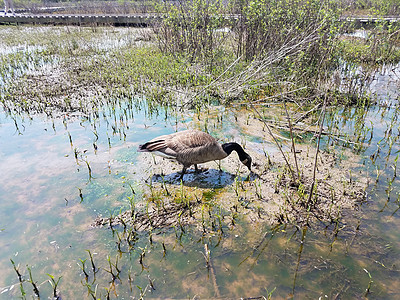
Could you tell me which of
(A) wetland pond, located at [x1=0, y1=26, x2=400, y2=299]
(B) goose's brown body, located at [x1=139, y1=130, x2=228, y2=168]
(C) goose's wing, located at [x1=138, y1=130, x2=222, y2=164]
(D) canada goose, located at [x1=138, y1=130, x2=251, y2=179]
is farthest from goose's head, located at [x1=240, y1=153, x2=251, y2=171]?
(C) goose's wing, located at [x1=138, y1=130, x2=222, y2=164]

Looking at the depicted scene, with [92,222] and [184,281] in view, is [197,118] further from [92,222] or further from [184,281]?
[184,281]

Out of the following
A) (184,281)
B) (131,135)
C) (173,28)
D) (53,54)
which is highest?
(173,28)

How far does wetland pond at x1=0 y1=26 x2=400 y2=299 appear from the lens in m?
3.56

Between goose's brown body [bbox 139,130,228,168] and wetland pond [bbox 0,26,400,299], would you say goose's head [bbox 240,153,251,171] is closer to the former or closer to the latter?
wetland pond [bbox 0,26,400,299]

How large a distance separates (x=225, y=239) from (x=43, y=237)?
2671mm

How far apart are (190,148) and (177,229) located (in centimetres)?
155

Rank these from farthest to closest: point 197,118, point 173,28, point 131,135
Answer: point 173,28 → point 197,118 → point 131,135

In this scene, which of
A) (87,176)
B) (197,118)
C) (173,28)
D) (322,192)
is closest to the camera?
(322,192)

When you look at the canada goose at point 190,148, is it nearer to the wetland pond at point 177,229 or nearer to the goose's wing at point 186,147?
the goose's wing at point 186,147

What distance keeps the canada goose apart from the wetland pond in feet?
1.51

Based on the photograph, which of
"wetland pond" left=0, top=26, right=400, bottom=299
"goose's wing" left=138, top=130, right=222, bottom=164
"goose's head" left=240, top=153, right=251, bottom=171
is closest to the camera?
"wetland pond" left=0, top=26, right=400, bottom=299

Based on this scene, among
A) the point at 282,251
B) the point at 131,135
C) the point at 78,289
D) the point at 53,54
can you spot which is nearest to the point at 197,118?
the point at 131,135

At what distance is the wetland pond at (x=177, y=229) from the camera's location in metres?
3.56

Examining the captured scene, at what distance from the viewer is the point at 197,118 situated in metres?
8.25
